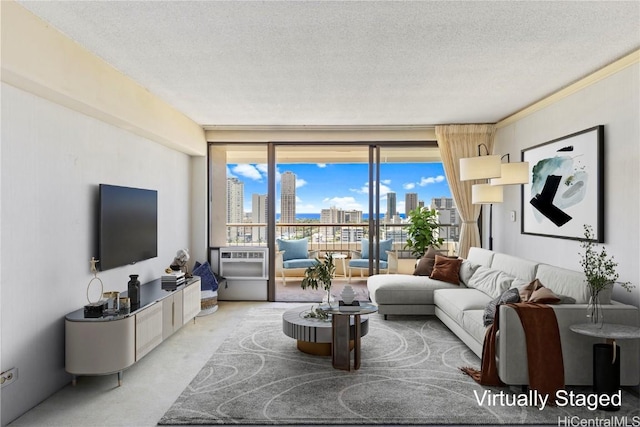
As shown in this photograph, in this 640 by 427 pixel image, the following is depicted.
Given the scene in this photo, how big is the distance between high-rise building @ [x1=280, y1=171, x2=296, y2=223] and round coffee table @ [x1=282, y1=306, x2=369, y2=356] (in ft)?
11.2

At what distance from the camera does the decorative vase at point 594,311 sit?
119 inches

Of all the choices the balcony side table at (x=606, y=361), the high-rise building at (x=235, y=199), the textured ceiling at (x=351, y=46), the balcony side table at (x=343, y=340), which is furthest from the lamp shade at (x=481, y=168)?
the high-rise building at (x=235, y=199)

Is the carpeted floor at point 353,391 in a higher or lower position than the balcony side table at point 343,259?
lower

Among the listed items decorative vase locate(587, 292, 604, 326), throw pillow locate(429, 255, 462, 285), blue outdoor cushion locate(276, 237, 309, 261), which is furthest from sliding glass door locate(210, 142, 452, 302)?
decorative vase locate(587, 292, 604, 326)

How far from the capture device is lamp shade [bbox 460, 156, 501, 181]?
3.92 m

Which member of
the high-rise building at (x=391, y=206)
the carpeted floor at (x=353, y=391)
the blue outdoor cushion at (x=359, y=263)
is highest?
the high-rise building at (x=391, y=206)

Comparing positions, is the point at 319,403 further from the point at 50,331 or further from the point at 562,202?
the point at 562,202

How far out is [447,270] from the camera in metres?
5.46

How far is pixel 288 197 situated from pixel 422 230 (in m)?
2.40

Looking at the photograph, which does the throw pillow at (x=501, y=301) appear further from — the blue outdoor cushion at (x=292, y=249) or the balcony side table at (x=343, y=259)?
the blue outdoor cushion at (x=292, y=249)

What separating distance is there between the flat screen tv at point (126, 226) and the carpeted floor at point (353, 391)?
130 centimetres

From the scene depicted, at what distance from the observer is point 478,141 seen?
615 centimetres

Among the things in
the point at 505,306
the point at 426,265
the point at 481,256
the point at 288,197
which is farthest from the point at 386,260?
the point at 505,306

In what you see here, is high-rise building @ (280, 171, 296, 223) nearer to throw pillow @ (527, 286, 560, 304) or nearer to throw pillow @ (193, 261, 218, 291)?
throw pillow @ (193, 261, 218, 291)
